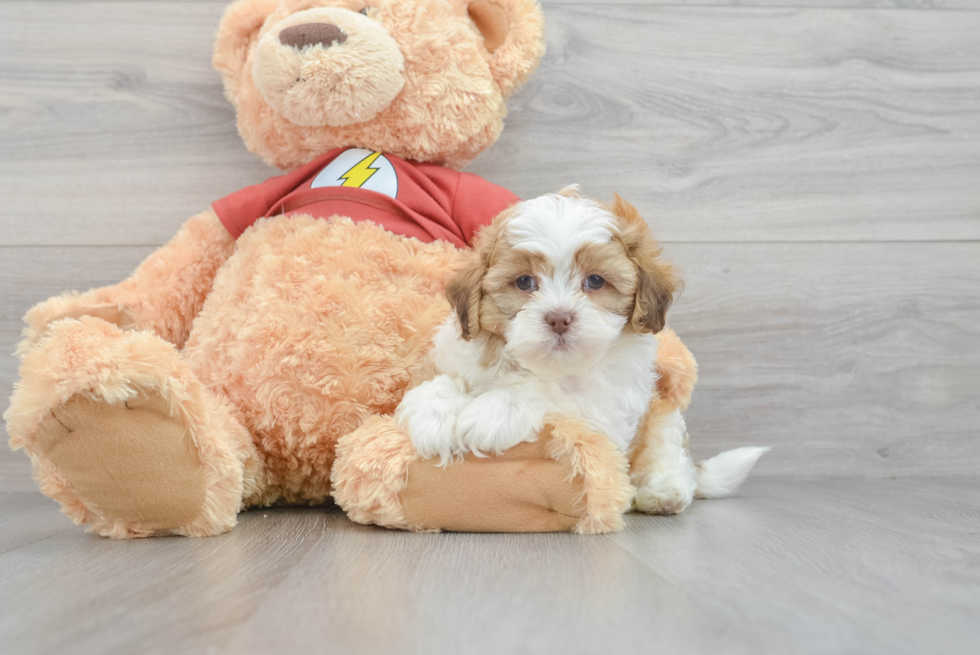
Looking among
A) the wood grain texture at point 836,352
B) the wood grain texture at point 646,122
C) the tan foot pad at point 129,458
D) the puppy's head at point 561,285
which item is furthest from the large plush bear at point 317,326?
the wood grain texture at point 836,352

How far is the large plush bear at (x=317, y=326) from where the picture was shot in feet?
3.64

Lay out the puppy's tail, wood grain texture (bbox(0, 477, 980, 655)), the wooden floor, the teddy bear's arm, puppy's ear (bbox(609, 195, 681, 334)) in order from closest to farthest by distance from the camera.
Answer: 1. wood grain texture (bbox(0, 477, 980, 655))
2. puppy's ear (bbox(609, 195, 681, 334))
3. the teddy bear's arm
4. the puppy's tail
5. the wooden floor

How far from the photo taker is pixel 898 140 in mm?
1847

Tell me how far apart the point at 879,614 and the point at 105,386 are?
1.02 m

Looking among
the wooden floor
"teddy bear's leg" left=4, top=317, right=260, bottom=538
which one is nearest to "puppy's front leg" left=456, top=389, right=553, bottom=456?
"teddy bear's leg" left=4, top=317, right=260, bottom=538

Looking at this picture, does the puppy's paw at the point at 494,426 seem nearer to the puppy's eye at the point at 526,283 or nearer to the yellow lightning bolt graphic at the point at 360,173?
the puppy's eye at the point at 526,283

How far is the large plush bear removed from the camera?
1.11 metres

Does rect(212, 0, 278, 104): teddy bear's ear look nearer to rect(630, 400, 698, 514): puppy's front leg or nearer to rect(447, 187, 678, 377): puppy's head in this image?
rect(447, 187, 678, 377): puppy's head

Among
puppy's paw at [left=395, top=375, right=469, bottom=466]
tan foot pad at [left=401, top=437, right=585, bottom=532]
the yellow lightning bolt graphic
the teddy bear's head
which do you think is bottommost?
tan foot pad at [left=401, top=437, right=585, bottom=532]

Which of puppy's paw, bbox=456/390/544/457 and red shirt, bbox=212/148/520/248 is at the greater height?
red shirt, bbox=212/148/520/248

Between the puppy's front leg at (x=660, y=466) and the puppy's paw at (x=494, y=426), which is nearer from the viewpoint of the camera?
the puppy's paw at (x=494, y=426)

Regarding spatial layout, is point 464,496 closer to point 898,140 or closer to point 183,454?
point 183,454

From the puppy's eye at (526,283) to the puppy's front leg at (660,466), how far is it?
0.37m

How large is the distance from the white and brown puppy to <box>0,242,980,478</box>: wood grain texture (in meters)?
0.62
